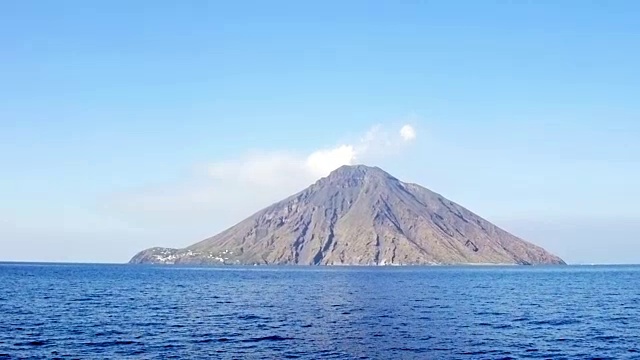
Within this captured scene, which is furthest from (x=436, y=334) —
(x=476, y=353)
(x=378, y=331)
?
(x=476, y=353)

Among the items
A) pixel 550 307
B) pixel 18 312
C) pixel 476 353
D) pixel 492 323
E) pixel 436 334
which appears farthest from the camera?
pixel 550 307

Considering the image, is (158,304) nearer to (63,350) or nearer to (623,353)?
(63,350)

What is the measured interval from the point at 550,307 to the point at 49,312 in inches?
2935

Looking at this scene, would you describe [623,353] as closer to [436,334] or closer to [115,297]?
[436,334]

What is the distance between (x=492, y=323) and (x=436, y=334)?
45.6 feet

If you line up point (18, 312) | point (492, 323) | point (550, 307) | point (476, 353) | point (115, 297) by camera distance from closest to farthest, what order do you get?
point (476, 353) → point (492, 323) → point (18, 312) → point (550, 307) → point (115, 297)

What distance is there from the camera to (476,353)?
178 ft

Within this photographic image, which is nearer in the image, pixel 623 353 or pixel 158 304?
pixel 623 353

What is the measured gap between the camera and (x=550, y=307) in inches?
3922

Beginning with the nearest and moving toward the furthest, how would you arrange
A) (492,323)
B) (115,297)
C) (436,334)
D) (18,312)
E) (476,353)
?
(476,353)
(436,334)
(492,323)
(18,312)
(115,297)

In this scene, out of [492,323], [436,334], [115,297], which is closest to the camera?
[436,334]

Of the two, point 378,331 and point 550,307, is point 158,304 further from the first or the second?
point 550,307

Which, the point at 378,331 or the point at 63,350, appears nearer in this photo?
the point at 63,350

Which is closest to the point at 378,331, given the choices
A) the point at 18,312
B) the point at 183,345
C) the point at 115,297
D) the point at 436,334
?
the point at 436,334
